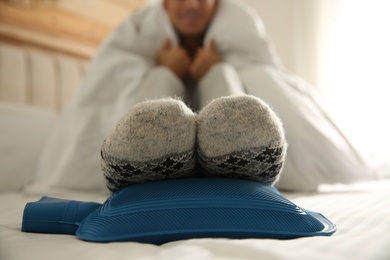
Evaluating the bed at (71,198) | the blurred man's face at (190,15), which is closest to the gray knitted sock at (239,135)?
the bed at (71,198)

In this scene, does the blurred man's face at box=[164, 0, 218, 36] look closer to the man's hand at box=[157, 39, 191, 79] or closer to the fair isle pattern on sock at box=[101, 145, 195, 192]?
the man's hand at box=[157, 39, 191, 79]

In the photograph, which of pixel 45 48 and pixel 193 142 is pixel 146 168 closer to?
pixel 193 142

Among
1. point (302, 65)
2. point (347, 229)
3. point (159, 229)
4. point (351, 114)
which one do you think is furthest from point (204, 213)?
point (302, 65)

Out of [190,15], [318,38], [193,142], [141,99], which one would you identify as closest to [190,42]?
[190,15]

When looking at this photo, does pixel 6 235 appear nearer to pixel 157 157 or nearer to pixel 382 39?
pixel 157 157

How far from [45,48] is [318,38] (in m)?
1.49

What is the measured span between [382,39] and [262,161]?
6.15 feet

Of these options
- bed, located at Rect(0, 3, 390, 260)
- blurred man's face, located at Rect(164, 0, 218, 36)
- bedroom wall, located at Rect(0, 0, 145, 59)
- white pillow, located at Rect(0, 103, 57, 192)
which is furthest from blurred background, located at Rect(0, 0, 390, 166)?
blurred man's face, located at Rect(164, 0, 218, 36)

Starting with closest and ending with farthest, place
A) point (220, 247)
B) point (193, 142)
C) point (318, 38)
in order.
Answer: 1. point (220, 247)
2. point (193, 142)
3. point (318, 38)

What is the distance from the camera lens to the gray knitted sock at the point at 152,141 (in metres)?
0.40

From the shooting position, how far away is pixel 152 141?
404 mm

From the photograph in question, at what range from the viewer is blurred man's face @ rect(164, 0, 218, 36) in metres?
1.05

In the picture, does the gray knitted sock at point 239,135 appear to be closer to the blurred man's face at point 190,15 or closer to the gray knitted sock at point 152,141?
the gray knitted sock at point 152,141

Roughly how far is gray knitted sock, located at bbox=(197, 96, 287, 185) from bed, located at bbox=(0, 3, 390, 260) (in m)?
0.10
